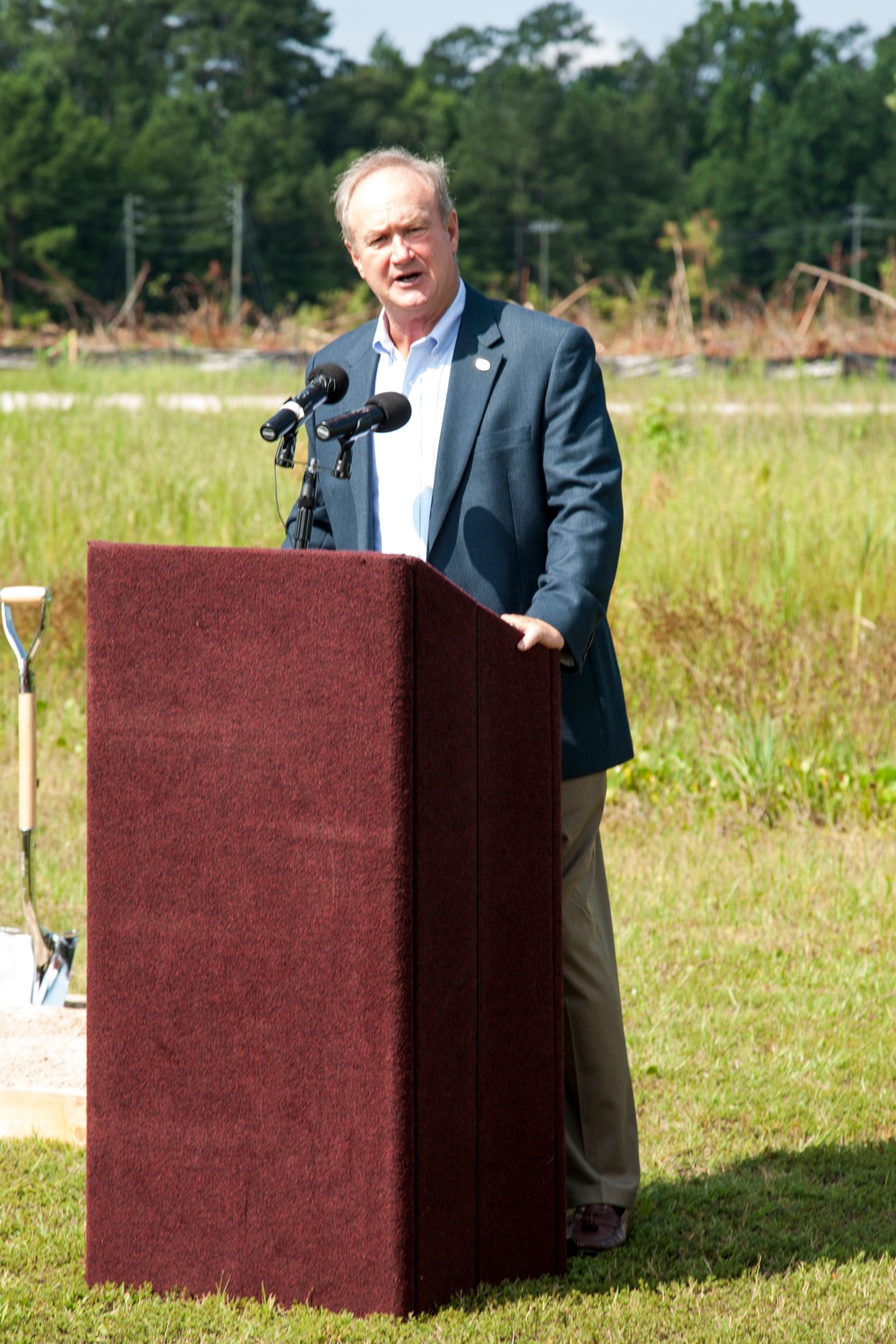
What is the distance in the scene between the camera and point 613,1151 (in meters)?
3.12

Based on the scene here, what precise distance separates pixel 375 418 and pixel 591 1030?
1.28 m

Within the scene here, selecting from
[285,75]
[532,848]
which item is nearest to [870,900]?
[532,848]

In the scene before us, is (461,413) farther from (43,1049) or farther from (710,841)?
(710,841)

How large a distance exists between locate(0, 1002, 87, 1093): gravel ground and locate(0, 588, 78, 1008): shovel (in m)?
0.09

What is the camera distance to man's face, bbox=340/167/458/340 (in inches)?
115

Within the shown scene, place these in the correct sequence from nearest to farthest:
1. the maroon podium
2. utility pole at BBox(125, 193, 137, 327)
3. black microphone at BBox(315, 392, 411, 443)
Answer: the maroon podium, black microphone at BBox(315, 392, 411, 443), utility pole at BBox(125, 193, 137, 327)

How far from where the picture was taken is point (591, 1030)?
3.07m

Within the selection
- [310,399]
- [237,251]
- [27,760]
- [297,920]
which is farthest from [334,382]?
[237,251]

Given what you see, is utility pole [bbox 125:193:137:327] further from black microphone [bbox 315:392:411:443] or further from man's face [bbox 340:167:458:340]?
black microphone [bbox 315:392:411:443]

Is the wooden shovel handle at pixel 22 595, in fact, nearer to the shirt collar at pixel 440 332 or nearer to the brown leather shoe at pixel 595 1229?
the shirt collar at pixel 440 332

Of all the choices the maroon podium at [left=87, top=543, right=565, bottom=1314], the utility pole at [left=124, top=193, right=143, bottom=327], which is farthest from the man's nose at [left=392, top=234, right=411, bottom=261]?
the utility pole at [left=124, top=193, right=143, bottom=327]

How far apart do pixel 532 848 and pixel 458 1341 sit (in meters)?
0.84

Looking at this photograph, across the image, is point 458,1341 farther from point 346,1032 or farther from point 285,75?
point 285,75

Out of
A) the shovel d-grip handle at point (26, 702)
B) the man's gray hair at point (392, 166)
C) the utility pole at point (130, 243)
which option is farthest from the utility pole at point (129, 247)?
the man's gray hair at point (392, 166)
